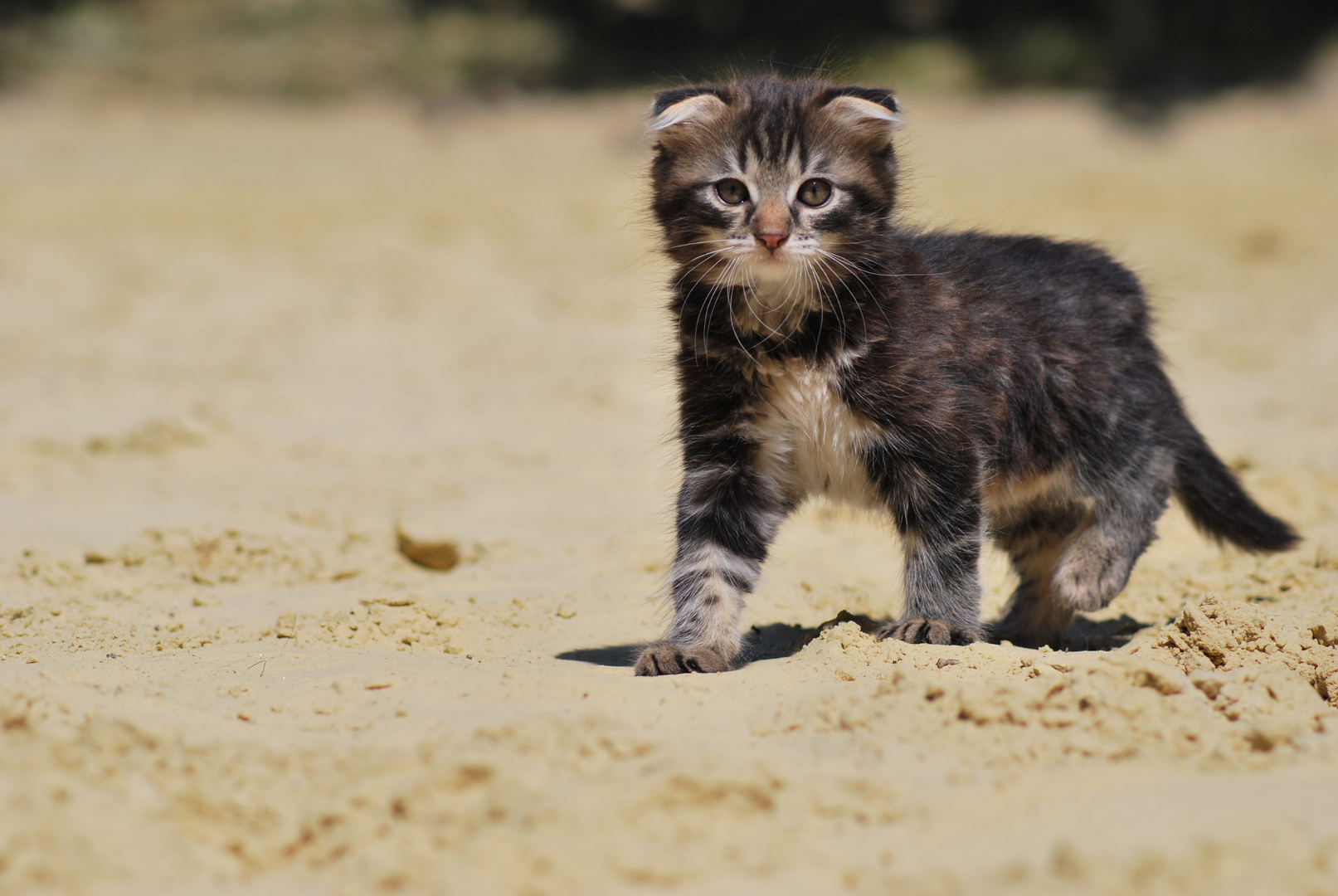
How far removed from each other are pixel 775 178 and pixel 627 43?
15.1 m

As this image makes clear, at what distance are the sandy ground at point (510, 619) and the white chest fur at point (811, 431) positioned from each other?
52cm

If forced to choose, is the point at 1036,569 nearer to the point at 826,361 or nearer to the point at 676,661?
the point at 826,361

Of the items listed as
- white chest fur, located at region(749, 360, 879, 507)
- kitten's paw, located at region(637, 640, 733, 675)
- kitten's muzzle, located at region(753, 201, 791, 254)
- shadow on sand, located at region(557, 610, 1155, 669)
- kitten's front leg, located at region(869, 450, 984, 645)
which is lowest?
shadow on sand, located at region(557, 610, 1155, 669)

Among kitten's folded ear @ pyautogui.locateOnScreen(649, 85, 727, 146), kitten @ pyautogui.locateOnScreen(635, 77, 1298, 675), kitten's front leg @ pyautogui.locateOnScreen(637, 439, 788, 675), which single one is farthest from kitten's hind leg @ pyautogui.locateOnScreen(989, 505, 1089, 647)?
kitten's folded ear @ pyautogui.locateOnScreen(649, 85, 727, 146)

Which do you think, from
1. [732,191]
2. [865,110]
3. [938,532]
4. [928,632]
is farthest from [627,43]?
[928,632]

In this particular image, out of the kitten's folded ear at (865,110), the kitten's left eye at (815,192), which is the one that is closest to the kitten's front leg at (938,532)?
the kitten's left eye at (815,192)

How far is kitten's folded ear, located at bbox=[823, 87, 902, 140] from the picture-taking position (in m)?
4.06

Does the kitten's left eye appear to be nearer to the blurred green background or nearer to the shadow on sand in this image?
the shadow on sand

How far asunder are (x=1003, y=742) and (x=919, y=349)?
1.57 m

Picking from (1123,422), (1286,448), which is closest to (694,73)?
(1286,448)

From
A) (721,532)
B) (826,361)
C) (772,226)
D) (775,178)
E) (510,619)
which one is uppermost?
(775,178)

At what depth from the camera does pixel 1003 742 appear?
2.77 meters

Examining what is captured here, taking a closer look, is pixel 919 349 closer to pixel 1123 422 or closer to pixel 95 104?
pixel 1123 422

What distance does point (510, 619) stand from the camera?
447 cm
